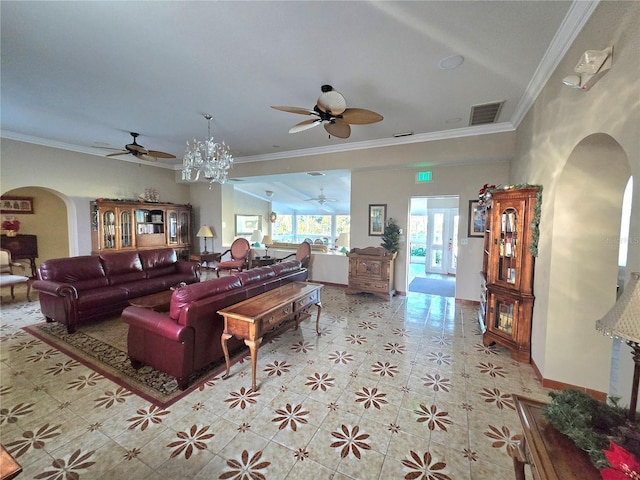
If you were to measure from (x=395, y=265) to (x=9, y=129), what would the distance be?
751cm

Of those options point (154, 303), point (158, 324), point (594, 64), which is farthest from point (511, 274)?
point (154, 303)

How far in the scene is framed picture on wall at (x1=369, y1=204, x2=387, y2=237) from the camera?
5.54m

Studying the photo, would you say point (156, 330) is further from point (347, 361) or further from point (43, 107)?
point (43, 107)

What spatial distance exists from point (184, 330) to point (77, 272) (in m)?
3.09

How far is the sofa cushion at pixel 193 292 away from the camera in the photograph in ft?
7.72

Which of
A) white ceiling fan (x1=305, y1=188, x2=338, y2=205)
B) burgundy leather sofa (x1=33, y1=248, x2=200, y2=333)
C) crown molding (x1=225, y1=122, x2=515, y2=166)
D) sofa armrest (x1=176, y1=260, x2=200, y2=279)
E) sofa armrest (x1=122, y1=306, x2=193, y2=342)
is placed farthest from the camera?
white ceiling fan (x1=305, y1=188, x2=338, y2=205)

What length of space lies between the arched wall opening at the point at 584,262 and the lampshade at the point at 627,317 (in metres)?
1.65

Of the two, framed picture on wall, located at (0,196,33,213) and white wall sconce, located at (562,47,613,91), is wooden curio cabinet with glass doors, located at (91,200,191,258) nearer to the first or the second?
framed picture on wall, located at (0,196,33,213)

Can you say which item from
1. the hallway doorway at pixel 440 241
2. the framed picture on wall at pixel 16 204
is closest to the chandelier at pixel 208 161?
the hallway doorway at pixel 440 241

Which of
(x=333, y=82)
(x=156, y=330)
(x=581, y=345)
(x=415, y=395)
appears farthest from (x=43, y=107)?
(x=581, y=345)

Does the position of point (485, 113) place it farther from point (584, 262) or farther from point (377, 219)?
point (377, 219)

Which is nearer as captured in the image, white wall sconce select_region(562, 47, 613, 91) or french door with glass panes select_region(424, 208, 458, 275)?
white wall sconce select_region(562, 47, 613, 91)

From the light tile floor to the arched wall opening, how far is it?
0.45 meters

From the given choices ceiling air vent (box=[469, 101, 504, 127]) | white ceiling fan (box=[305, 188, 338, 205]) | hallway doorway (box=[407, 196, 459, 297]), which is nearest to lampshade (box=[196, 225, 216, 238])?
white ceiling fan (box=[305, 188, 338, 205])
